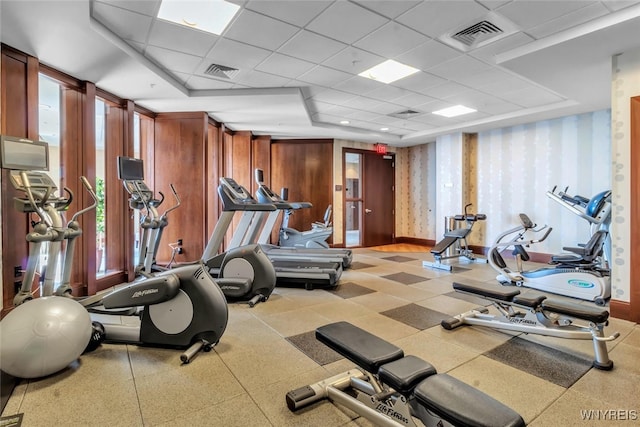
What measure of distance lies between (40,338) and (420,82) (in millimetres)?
4815

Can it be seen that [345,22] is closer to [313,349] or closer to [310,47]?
[310,47]

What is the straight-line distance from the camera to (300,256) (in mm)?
5531

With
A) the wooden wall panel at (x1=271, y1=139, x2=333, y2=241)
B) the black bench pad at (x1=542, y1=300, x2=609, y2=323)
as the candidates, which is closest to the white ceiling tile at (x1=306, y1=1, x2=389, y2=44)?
the black bench pad at (x1=542, y1=300, x2=609, y2=323)

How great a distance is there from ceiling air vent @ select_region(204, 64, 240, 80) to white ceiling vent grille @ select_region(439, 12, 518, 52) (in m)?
2.49

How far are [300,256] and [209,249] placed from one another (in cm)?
170

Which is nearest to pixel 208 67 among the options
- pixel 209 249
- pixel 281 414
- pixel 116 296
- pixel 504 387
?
pixel 209 249

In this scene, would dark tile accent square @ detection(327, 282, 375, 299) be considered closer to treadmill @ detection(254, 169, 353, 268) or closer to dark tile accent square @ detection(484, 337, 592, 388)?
treadmill @ detection(254, 169, 353, 268)

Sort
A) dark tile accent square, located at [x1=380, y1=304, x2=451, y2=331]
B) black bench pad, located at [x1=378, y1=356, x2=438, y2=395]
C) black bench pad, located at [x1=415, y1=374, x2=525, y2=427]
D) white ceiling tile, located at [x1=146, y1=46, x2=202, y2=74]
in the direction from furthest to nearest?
white ceiling tile, located at [x1=146, y1=46, x2=202, y2=74] → dark tile accent square, located at [x1=380, y1=304, x2=451, y2=331] → black bench pad, located at [x1=378, y1=356, x2=438, y2=395] → black bench pad, located at [x1=415, y1=374, x2=525, y2=427]

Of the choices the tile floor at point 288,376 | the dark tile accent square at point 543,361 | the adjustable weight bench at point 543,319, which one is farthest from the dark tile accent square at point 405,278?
the dark tile accent square at point 543,361

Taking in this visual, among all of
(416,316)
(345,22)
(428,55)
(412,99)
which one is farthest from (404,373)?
(412,99)

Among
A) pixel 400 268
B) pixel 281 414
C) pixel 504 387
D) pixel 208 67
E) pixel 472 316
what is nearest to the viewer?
pixel 281 414

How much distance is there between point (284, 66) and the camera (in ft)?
13.4

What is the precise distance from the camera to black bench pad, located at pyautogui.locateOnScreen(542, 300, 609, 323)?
2385 mm

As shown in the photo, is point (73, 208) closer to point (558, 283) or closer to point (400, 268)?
point (400, 268)
